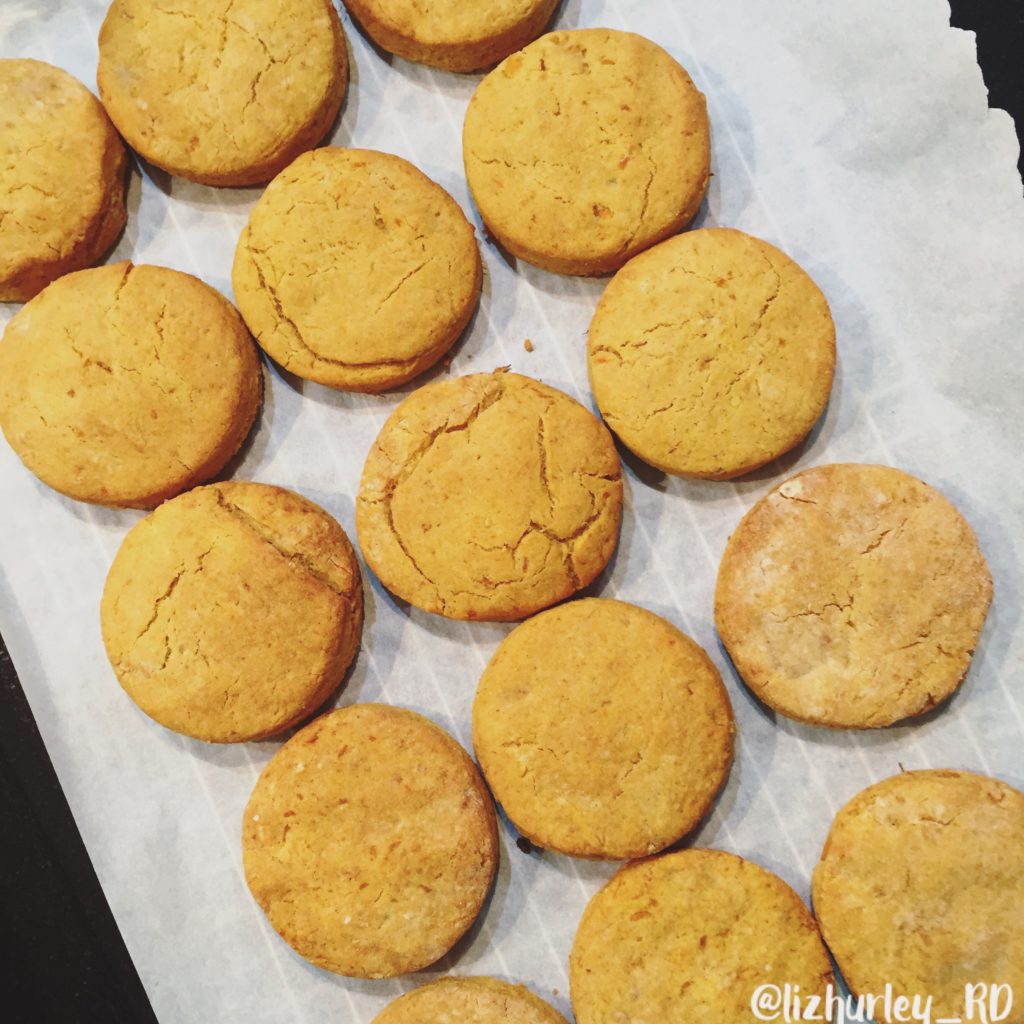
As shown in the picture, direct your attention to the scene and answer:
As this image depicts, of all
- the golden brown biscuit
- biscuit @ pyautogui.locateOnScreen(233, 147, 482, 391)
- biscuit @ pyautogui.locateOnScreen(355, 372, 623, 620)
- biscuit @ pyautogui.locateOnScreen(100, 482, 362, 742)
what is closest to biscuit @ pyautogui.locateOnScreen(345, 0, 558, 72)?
biscuit @ pyautogui.locateOnScreen(233, 147, 482, 391)

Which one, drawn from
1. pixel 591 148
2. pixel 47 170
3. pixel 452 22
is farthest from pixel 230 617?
pixel 452 22

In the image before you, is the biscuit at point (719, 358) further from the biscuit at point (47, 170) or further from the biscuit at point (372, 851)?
the biscuit at point (47, 170)

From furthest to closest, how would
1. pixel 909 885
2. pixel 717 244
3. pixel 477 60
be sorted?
pixel 477 60 → pixel 717 244 → pixel 909 885

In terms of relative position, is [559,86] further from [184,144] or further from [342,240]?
[184,144]

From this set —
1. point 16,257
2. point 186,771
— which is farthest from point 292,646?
point 16,257

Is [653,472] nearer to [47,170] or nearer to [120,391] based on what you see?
[120,391]

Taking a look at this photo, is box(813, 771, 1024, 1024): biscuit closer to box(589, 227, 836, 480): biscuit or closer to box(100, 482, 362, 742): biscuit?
box(589, 227, 836, 480): biscuit
